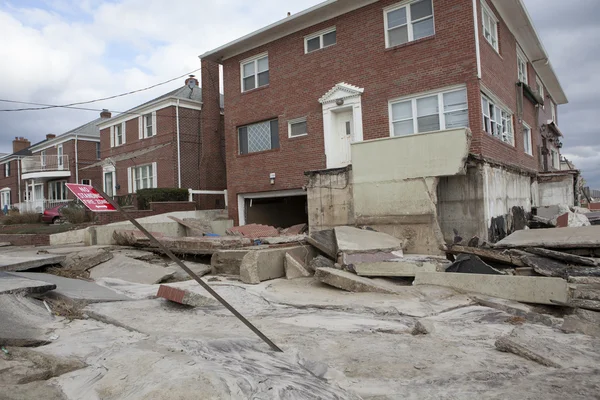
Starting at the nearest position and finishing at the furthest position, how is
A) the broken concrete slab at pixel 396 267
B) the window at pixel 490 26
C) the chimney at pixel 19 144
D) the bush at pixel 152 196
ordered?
the broken concrete slab at pixel 396 267 < the window at pixel 490 26 < the bush at pixel 152 196 < the chimney at pixel 19 144

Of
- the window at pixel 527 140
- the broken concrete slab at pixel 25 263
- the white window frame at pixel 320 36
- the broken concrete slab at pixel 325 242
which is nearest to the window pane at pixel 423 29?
the white window frame at pixel 320 36

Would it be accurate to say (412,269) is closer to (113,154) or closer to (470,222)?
(470,222)

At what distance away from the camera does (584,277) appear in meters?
6.64

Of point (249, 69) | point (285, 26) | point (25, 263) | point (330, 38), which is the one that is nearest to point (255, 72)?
point (249, 69)

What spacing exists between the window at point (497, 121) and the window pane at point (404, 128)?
2043 millimetres

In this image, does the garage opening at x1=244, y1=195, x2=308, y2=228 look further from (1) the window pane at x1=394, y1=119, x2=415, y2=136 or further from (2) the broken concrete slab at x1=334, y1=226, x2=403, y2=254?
(2) the broken concrete slab at x1=334, y1=226, x2=403, y2=254

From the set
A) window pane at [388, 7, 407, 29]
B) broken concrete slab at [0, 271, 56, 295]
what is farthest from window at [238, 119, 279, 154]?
broken concrete slab at [0, 271, 56, 295]

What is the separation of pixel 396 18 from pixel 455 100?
10.8 ft

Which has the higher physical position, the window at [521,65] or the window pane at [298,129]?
the window at [521,65]

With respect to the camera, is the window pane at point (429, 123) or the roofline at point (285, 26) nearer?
the window pane at point (429, 123)

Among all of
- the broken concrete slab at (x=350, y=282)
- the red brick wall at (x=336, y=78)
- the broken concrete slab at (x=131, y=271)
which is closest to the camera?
the broken concrete slab at (x=350, y=282)

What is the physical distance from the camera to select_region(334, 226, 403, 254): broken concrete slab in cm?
850

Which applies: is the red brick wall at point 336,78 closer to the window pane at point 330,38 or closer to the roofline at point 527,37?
the window pane at point 330,38

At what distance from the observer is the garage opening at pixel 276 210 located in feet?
58.0
